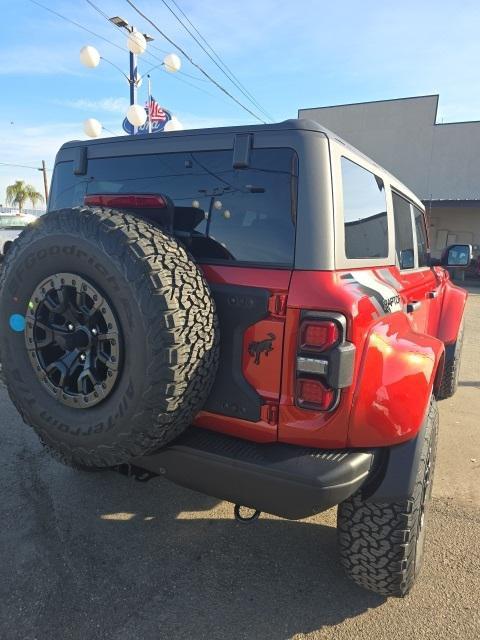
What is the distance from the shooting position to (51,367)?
6.39ft

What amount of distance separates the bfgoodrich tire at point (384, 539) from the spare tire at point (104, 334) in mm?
889

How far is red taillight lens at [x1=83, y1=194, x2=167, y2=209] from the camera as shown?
204cm

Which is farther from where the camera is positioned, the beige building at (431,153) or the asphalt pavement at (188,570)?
the beige building at (431,153)

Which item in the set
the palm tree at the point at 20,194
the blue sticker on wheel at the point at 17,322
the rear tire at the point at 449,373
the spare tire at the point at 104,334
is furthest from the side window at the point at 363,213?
the palm tree at the point at 20,194

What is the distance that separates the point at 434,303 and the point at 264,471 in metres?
2.64

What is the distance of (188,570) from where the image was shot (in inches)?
89.0

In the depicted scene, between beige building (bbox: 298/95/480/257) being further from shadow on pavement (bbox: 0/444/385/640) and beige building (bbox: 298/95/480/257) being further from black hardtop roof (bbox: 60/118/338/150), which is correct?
shadow on pavement (bbox: 0/444/385/640)

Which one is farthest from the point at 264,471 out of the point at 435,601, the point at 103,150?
the point at 103,150

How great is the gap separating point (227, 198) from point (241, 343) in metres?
0.65

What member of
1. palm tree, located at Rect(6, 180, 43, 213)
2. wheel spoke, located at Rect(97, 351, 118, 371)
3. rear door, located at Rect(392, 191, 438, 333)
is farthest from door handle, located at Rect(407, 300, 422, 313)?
palm tree, located at Rect(6, 180, 43, 213)

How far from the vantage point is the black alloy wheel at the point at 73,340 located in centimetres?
177

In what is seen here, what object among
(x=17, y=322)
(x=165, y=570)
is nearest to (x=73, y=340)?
(x=17, y=322)

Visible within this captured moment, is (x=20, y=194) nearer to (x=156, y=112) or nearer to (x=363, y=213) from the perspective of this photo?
(x=156, y=112)

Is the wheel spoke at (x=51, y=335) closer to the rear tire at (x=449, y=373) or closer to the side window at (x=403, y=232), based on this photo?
the side window at (x=403, y=232)
